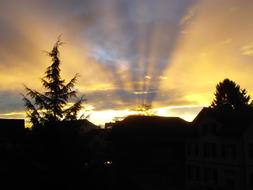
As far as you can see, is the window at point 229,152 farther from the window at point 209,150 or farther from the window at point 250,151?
the window at point 250,151

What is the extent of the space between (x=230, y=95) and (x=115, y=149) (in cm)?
5769

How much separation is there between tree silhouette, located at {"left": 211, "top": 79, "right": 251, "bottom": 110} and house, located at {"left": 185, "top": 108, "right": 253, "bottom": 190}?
177ft

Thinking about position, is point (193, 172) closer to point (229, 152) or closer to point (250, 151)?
point (229, 152)

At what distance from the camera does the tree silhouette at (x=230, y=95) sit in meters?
101

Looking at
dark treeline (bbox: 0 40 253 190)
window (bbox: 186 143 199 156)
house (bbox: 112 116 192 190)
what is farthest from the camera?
house (bbox: 112 116 192 190)

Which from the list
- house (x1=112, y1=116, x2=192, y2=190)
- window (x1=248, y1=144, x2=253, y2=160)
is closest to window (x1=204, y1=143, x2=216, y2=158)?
house (x1=112, y1=116, x2=192, y2=190)

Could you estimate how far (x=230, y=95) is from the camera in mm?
101938

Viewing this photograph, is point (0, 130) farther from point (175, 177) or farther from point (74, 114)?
point (74, 114)

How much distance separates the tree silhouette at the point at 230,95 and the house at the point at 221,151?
177 ft

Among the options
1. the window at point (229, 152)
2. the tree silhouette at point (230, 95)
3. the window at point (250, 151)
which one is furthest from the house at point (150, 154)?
the tree silhouette at point (230, 95)

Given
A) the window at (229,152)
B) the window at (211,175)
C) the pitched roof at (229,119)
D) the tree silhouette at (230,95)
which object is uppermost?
the tree silhouette at (230,95)

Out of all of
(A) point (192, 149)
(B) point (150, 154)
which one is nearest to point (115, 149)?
(B) point (150, 154)

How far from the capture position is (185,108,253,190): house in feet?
132

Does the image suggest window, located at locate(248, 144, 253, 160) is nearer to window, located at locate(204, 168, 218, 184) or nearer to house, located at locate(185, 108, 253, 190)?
house, located at locate(185, 108, 253, 190)
